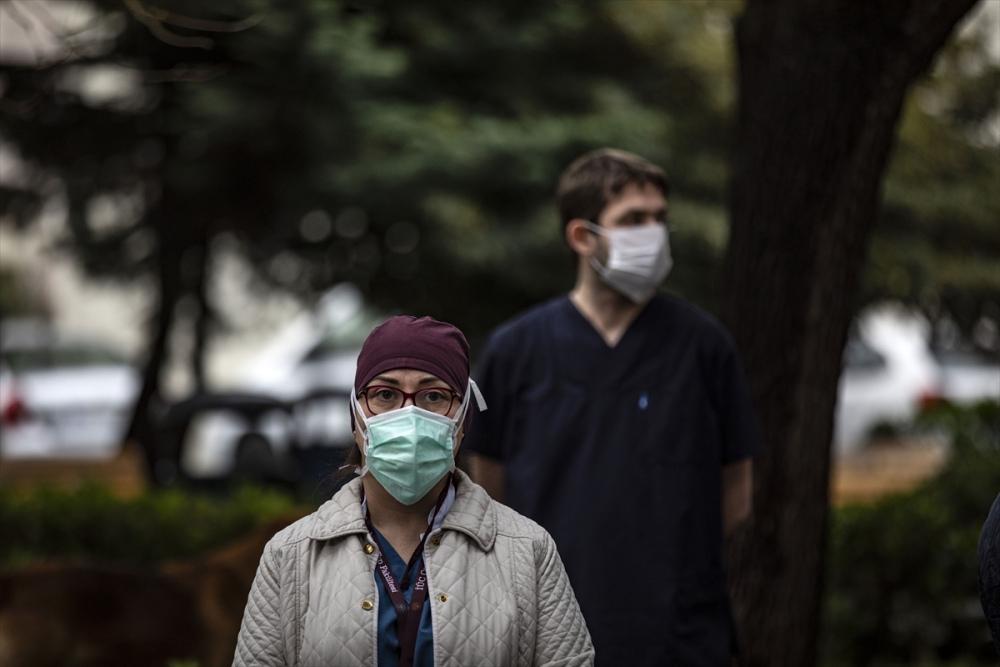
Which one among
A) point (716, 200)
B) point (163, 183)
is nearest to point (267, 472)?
point (163, 183)

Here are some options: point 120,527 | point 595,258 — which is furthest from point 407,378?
point 120,527

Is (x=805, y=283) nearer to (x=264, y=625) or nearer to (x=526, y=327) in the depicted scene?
(x=526, y=327)

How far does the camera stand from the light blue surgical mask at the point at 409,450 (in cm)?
227

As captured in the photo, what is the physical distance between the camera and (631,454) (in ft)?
10.5

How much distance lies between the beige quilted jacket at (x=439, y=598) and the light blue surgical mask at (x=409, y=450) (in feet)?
0.29

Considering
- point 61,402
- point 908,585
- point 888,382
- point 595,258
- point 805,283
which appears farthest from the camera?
point 61,402

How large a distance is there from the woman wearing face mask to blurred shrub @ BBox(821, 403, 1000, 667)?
3873 mm

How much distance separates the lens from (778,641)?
4.33 m

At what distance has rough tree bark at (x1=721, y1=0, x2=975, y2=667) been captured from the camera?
4293 millimetres

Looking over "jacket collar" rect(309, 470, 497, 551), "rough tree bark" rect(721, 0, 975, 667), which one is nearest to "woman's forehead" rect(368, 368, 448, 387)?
"jacket collar" rect(309, 470, 497, 551)

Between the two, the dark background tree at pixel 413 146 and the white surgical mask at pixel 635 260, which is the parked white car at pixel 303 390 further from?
the white surgical mask at pixel 635 260

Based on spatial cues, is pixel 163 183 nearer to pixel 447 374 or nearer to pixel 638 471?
pixel 638 471

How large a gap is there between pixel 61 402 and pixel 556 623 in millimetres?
13409

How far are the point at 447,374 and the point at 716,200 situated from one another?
23.8ft
